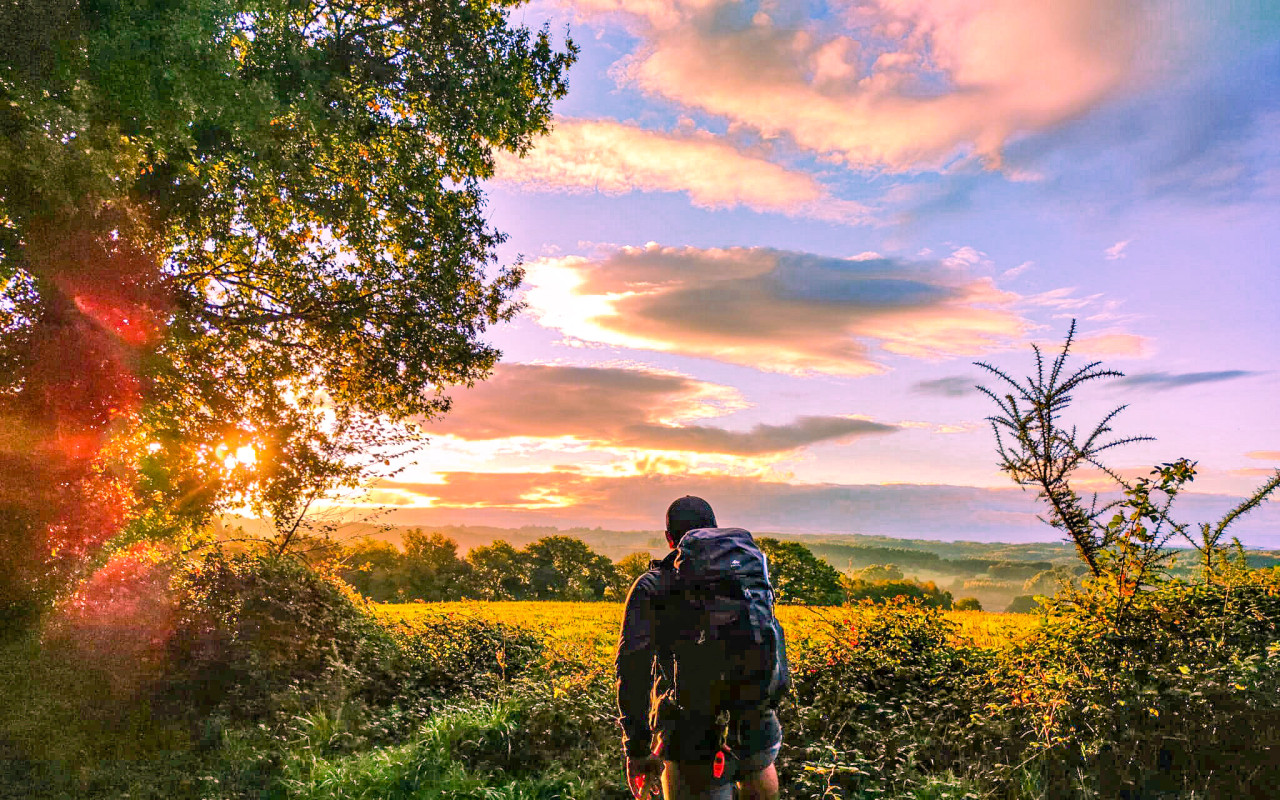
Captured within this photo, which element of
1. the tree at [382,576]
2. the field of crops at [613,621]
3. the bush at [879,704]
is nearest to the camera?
the bush at [879,704]

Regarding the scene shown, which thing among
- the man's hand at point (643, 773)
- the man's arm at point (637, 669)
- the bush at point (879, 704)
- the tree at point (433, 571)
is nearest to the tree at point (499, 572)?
the tree at point (433, 571)

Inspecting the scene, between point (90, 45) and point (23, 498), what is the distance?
6420mm

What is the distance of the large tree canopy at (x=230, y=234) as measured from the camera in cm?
876

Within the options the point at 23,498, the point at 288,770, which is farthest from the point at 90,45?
the point at 288,770

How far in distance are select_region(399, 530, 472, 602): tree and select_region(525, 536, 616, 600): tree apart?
451cm

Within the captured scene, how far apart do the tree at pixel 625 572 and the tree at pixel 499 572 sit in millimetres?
3382

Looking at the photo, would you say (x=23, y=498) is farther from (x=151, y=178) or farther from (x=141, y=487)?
(x=151, y=178)

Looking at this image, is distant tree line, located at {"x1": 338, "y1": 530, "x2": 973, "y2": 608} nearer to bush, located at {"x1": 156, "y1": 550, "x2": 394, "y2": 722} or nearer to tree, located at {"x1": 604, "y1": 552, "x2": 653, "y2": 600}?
tree, located at {"x1": 604, "y1": 552, "x2": 653, "y2": 600}

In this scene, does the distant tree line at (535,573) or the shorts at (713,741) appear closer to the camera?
the shorts at (713,741)

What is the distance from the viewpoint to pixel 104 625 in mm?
10289

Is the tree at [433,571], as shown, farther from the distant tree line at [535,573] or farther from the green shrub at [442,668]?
the green shrub at [442,668]

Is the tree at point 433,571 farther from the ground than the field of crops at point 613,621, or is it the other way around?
the field of crops at point 613,621

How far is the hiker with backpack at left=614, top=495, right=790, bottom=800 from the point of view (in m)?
3.66

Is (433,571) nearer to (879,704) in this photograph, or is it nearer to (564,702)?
(564,702)
